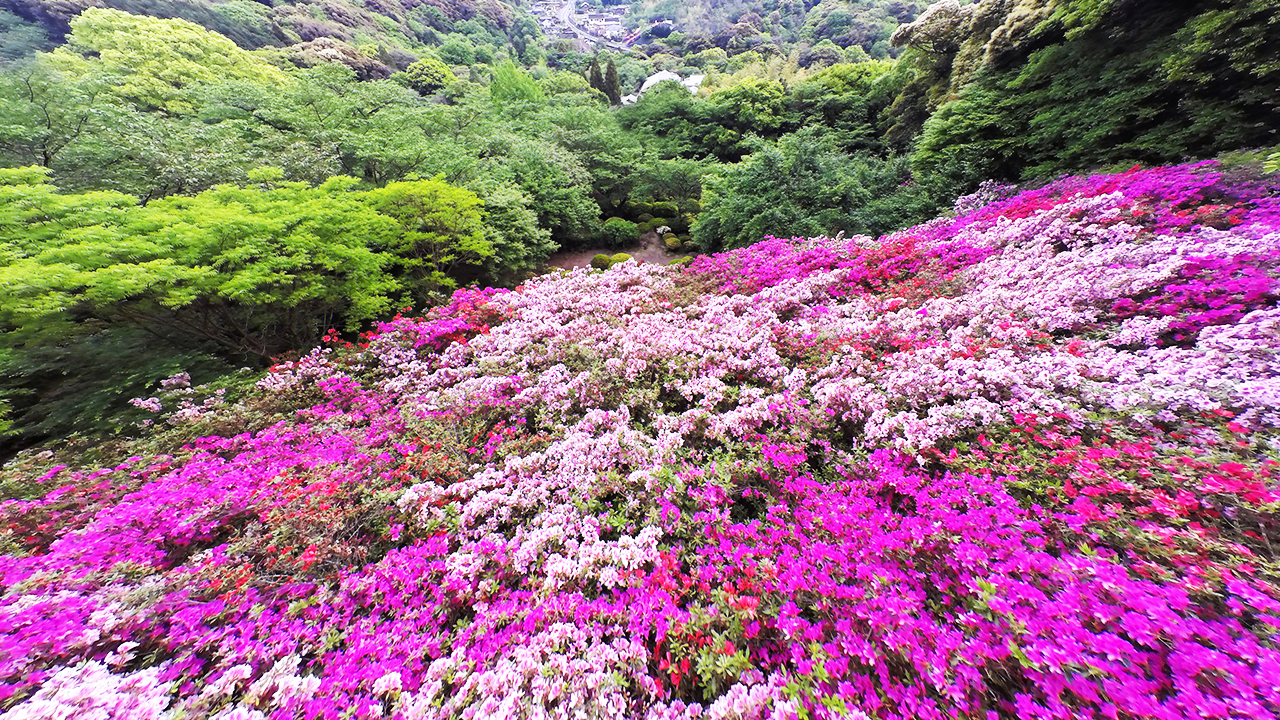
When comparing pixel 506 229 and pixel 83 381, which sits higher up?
pixel 506 229

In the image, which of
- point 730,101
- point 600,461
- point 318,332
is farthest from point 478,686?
point 730,101

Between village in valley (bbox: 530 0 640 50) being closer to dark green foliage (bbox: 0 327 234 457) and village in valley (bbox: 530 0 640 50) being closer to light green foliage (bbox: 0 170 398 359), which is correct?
light green foliage (bbox: 0 170 398 359)

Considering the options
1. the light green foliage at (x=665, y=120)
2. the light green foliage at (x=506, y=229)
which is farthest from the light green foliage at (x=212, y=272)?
the light green foliage at (x=665, y=120)

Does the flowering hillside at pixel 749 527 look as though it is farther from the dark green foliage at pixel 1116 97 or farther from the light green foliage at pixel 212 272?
the dark green foliage at pixel 1116 97

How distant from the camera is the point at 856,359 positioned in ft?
15.7

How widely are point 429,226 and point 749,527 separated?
9730mm

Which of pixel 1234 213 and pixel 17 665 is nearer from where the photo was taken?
pixel 17 665

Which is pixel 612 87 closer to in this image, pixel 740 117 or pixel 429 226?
pixel 740 117

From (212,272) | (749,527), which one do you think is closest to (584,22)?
(212,272)

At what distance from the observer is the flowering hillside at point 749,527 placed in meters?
2.10

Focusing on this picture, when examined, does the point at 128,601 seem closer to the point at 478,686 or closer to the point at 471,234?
the point at 478,686

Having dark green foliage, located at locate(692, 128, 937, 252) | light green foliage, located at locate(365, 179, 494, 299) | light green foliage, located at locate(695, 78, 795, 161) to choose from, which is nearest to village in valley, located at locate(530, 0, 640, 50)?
light green foliage, located at locate(695, 78, 795, 161)

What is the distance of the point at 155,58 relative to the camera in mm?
16688

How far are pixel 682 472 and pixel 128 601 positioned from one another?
390 centimetres
